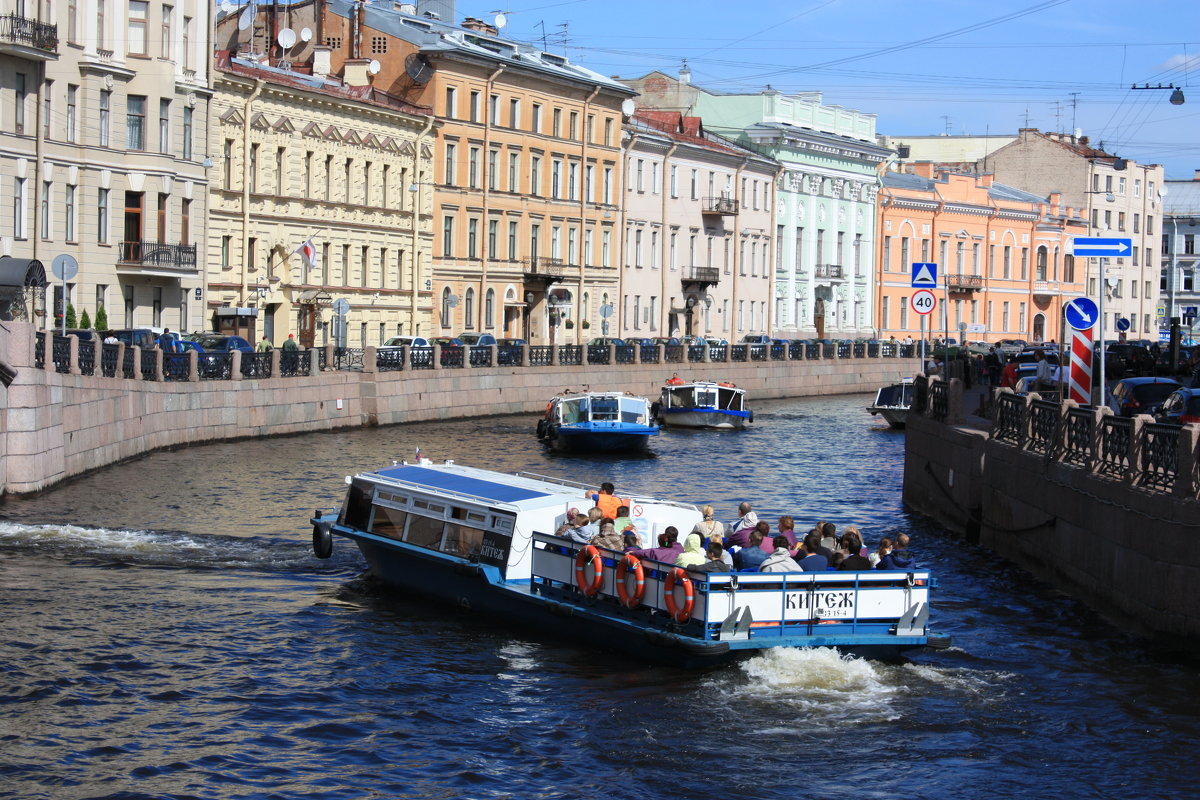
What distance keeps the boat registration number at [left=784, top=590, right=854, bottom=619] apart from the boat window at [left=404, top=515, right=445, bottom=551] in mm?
5011

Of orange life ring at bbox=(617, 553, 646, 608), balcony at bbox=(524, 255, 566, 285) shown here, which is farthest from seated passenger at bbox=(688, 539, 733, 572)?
balcony at bbox=(524, 255, 566, 285)

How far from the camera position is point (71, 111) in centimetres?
4241

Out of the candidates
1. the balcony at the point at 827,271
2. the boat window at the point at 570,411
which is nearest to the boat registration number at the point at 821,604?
the boat window at the point at 570,411

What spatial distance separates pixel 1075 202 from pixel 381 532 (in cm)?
8492

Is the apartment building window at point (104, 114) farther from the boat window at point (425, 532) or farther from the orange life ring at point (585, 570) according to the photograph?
the orange life ring at point (585, 570)

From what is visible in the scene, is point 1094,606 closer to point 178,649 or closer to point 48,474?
point 178,649

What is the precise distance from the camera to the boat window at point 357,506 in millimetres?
21016

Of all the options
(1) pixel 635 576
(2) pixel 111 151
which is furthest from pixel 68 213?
(1) pixel 635 576

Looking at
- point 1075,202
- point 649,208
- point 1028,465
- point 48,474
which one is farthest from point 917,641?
point 1075,202

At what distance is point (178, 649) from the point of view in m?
17.2

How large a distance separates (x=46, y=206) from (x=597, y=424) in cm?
1391

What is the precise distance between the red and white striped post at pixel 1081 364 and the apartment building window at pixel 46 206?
88.1ft

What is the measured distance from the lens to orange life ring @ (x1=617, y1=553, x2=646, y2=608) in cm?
1669

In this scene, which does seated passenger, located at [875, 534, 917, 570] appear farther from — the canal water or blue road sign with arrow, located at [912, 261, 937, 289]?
blue road sign with arrow, located at [912, 261, 937, 289]
